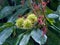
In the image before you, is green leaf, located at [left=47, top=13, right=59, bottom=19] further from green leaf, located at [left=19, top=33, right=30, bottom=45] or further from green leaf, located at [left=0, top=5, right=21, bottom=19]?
green leaf, located at [left=0, top=5, right=21, bottom=19]

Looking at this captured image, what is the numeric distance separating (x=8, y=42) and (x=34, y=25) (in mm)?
221

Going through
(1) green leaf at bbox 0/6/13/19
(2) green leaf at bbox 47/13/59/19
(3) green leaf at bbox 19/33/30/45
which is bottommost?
(1) green leaf at bbox 0/6/13/19

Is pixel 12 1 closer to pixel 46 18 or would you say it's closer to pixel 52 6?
pixel 52 6

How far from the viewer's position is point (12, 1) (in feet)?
4.44

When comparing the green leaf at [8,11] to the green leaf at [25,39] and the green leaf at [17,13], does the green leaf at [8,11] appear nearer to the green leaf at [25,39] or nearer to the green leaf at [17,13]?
the green leaf at [17,13]

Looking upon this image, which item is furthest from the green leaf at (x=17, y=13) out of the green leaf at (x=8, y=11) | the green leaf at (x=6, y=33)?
the green leaf at (x=6, y=33)

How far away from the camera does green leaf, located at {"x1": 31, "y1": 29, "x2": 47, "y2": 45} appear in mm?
884

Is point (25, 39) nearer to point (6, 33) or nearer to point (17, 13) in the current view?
point (6, 33)

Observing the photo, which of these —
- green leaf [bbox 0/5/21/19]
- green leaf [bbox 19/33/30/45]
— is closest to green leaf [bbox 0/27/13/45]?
green leaf [bbox 19/33/30/45]

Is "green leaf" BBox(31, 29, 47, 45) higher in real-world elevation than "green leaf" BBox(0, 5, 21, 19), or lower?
higher

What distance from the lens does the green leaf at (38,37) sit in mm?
884

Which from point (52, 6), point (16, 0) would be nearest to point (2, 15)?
point (16, 0)

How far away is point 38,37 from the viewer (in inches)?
35.3

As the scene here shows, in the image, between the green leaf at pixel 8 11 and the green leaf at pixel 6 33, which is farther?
the green leaf at pixel 8 11
